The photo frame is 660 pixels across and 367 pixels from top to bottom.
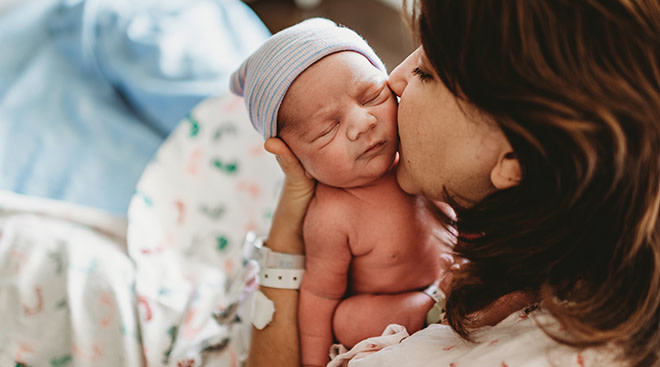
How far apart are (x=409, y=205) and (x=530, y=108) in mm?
454

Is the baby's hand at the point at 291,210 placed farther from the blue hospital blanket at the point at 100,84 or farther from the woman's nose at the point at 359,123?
the blue hospital blanket at the point at 100,84

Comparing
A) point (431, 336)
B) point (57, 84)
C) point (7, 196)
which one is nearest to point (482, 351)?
point (431, 336)

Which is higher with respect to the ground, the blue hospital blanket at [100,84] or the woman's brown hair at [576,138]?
the woman's brown hair at [576,138]

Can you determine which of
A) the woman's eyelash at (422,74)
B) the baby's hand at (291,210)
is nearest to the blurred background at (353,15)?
the baby's hand at (291,210)

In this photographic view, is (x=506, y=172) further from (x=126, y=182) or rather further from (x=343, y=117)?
(x=126, y=182)

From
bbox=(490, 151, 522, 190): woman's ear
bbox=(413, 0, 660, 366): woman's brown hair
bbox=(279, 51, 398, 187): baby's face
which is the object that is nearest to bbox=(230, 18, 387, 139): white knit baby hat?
bbox=(279, 51, 398, 187): baby's face

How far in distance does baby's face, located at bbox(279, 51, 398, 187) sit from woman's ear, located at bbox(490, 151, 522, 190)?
271 millimetres

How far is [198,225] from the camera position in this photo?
147cm

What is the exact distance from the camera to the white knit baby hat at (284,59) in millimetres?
1012

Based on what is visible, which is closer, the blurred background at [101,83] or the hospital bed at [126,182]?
the hospital bed at [126,182]

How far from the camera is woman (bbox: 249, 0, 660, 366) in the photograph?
67 centimetres

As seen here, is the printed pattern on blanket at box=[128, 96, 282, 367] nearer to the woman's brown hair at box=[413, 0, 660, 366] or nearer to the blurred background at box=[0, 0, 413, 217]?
the blurred background at box=[0, 0, 413, 217]

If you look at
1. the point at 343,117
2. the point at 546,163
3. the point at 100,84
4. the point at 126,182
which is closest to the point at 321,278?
the point at 343,117

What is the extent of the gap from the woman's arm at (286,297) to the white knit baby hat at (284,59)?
114 mm
